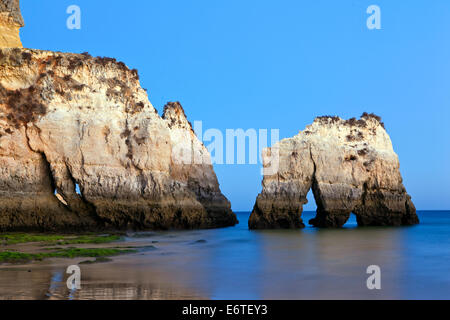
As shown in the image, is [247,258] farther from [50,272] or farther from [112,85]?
[112,85]

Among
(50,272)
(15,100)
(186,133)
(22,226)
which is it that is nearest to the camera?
(50,272)

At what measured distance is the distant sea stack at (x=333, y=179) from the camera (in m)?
34.9

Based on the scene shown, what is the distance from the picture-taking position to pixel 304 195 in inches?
1378

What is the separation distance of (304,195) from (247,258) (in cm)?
1816

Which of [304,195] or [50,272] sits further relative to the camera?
[304,195]

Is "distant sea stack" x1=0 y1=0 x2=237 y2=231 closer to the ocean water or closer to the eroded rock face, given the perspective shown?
the eroded rock face

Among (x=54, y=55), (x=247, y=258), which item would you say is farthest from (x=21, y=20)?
(x=247, y=258)

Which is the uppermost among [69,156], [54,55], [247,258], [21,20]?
[21,20]

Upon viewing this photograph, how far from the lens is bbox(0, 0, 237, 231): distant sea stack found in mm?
29312

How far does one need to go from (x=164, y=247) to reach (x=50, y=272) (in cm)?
846

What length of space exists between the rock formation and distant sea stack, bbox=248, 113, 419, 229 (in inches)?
792

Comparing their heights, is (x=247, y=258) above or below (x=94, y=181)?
below
